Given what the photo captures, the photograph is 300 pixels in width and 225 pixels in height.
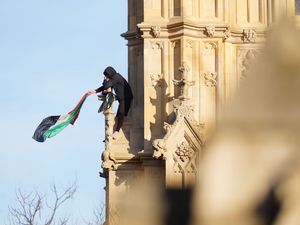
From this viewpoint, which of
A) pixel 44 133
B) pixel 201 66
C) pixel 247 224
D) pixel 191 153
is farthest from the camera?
pixel 44 133

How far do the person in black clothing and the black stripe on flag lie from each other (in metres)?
1.93

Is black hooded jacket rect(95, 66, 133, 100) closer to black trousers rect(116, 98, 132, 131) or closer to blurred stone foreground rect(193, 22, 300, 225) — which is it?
black trousers rect(116, 98, 132, 131)

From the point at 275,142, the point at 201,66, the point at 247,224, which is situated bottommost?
the point at 247,224

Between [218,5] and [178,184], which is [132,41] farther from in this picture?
[178,184]

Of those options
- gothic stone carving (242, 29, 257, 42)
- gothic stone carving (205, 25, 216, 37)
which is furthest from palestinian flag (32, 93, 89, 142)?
Result: gothic stone carving (242, 29, 257, 42)

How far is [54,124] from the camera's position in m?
26.5

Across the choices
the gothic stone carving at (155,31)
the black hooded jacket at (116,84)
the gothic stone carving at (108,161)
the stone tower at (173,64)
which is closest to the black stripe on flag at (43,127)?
the stone tower at (173,64)

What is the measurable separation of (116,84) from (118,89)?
111 millimetres

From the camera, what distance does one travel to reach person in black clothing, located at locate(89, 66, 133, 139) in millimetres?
24672

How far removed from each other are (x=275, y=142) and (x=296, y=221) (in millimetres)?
157

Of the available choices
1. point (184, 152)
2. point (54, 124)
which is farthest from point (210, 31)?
point (54, 124)

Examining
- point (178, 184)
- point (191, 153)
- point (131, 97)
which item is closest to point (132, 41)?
point (131, 97)

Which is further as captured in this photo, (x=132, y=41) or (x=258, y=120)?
(x=132, y=41)

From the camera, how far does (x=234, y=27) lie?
25469 millimetres
